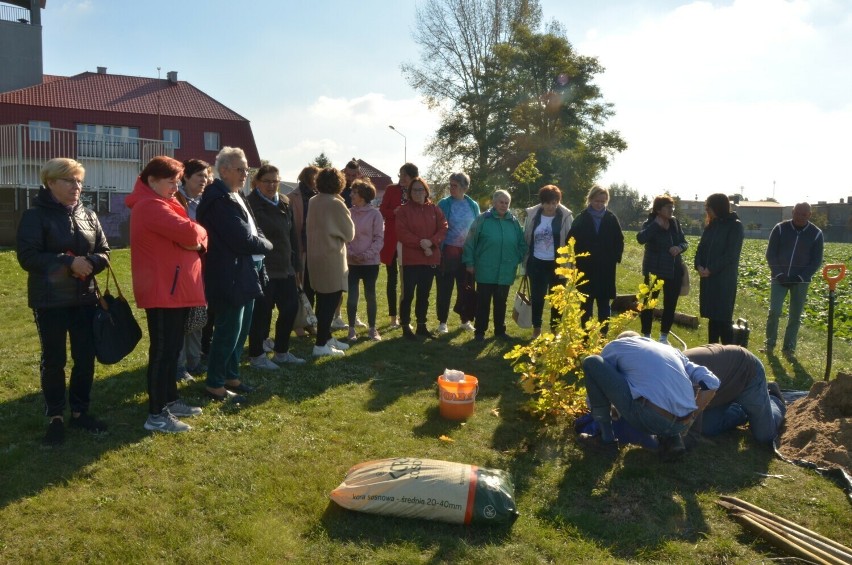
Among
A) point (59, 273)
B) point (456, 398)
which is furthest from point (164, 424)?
point (456, 398)

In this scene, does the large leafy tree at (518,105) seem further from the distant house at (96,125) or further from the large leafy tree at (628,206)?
the large leafy tree at (628,206)

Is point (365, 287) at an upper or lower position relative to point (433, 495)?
upper

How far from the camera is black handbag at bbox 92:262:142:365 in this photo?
4586mm

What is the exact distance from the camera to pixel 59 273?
14.5 feet

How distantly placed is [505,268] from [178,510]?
5.36 meters

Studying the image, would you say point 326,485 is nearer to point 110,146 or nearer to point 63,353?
point 63,353

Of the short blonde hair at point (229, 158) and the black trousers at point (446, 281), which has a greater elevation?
the short blonde hair at point (229, 158)

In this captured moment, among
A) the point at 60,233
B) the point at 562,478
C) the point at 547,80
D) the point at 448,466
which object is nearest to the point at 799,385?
the point at 562,478

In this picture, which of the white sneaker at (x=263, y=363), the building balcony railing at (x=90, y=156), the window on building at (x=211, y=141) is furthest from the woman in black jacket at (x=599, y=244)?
the window on building at (x=211, y=141)

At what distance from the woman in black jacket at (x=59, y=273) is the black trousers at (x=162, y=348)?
0.41 meters

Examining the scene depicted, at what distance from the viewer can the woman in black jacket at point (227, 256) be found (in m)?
5.32

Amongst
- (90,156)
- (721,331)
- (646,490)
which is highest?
(90,156)

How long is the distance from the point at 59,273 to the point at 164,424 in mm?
1280

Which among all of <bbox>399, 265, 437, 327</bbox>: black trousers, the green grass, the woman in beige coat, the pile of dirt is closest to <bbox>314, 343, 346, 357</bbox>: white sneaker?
the woman in beige coat
